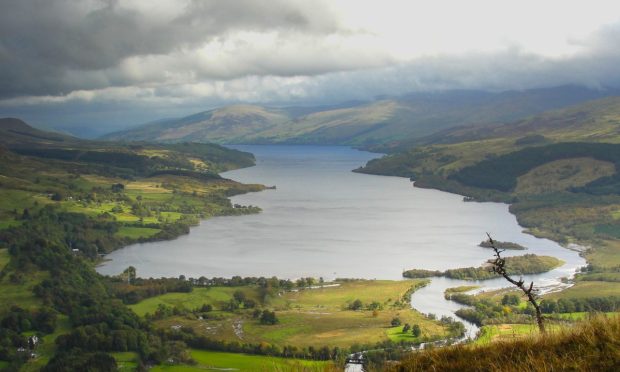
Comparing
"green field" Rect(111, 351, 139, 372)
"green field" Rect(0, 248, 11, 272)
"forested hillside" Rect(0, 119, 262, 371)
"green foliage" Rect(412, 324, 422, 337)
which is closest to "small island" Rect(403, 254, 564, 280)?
"green foliage" Rect(412, 324, 422, 337)

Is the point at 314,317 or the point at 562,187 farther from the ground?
the point at 562,187

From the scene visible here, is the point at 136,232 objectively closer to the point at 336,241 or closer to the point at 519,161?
the point at 336,241

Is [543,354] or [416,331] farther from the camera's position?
[416,331]

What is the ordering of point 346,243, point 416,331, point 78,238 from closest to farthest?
point 416,331 → point 346,243 → point 78,238

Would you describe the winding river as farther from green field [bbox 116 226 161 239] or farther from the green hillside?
the green hillside

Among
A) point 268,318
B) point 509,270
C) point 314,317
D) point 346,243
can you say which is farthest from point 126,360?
point 346,243

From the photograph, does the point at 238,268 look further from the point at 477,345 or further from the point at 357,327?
the point at 477,345

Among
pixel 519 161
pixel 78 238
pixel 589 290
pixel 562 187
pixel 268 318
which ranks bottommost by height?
pixel 268 318
